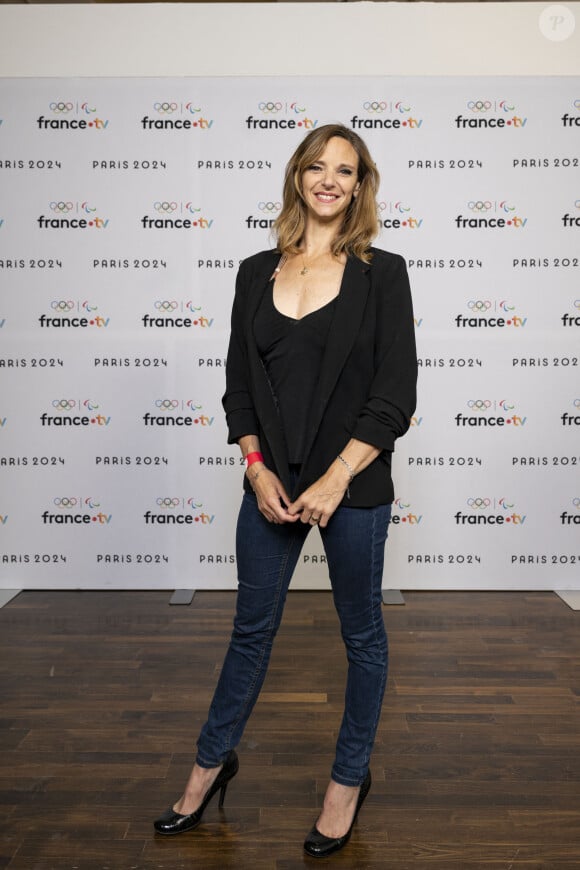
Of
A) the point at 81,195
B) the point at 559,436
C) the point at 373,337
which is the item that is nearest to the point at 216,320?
the point at 81,195

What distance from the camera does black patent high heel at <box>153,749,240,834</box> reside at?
6.31 ft

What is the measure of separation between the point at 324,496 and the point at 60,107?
8.89 feet

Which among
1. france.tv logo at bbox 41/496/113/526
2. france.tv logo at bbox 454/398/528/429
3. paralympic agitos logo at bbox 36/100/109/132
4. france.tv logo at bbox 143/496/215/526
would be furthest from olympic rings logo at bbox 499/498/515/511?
paralympic agitos logo at bbox 36/100/109/132

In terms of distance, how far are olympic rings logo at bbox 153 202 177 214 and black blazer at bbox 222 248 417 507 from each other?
201 cm

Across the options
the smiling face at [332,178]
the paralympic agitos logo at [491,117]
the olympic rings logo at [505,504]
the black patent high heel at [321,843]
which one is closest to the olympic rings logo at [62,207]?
the paralympic agitos logo at [491,117]

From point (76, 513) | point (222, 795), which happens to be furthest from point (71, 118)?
point (222, 795)

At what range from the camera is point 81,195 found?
11.8 ft

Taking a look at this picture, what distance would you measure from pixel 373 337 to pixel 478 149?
7.26 ft

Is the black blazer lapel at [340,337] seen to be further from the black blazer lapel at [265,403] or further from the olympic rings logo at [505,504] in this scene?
the olympic rings logo at [505,504]

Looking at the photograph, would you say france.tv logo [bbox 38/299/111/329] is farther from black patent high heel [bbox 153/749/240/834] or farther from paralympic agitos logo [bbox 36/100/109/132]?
black patent high heel [bbox 153/749/240/834]

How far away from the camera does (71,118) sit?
11.7ft

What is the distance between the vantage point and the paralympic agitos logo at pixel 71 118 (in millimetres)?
3557

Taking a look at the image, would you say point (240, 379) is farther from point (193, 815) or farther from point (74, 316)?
point (74, 316)

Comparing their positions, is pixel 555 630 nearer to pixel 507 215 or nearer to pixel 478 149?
pixel 507 215
